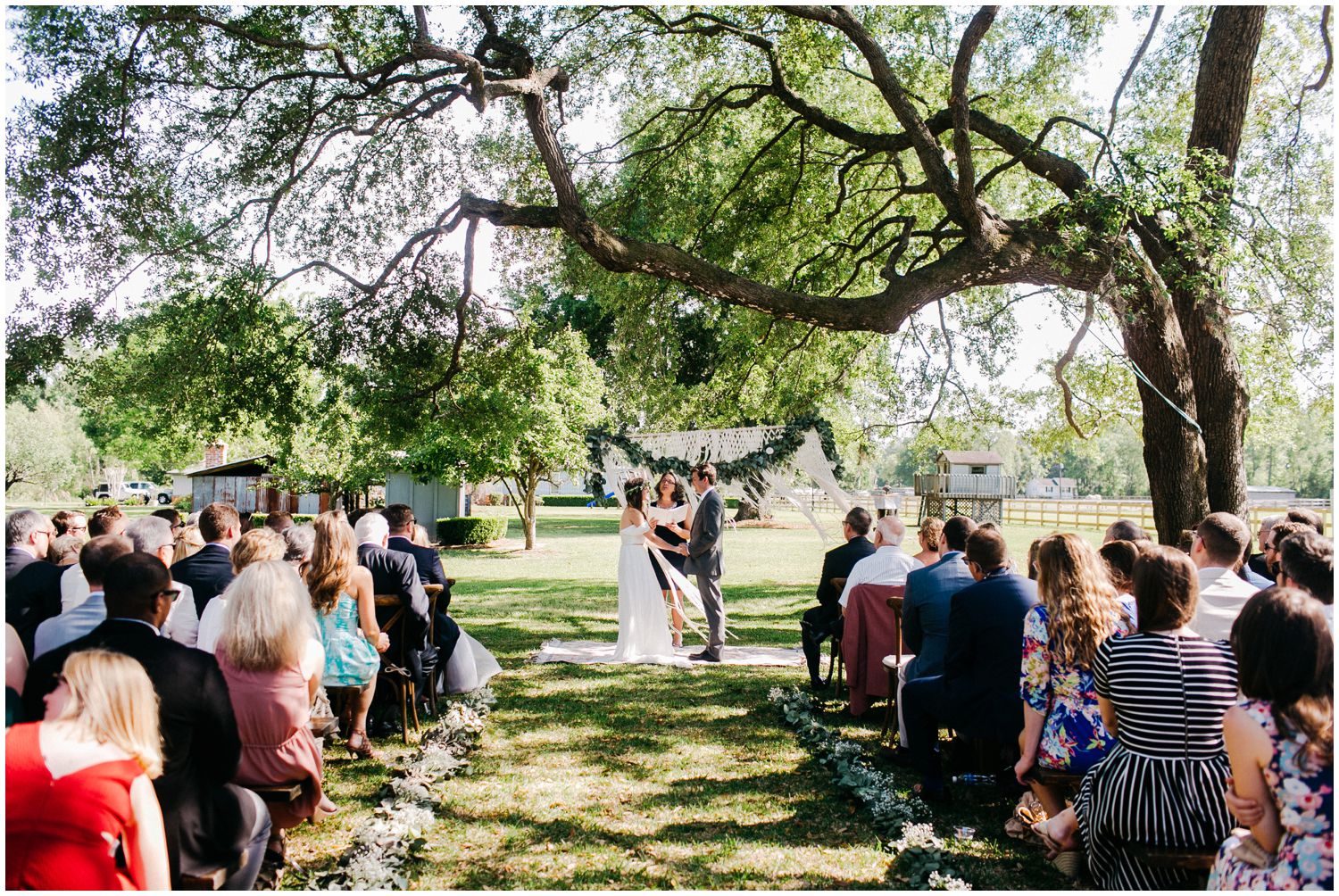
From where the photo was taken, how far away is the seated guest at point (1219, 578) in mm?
4586

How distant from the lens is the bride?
9586 millimetres

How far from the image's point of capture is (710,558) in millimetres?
9742

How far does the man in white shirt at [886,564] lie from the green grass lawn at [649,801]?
111 centimetres

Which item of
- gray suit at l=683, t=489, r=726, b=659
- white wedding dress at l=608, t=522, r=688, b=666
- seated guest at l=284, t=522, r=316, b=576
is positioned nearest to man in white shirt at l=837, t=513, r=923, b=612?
gray suit at l=683, t=489, r=726, b=659

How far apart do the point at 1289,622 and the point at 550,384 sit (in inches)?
825

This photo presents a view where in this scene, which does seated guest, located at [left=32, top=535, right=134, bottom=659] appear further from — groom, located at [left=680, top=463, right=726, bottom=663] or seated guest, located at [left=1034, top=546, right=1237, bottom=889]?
groom, located at [left=680, top=463, right=726, bottom=663]

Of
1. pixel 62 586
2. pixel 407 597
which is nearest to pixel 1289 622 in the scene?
pixel 407 597

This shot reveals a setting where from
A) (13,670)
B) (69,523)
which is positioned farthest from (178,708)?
(69,523)

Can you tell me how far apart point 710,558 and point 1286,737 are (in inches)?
290

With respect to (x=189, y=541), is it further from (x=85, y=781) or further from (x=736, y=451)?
(x=736, y=451)

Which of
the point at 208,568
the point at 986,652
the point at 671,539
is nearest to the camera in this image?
the point at 986,652

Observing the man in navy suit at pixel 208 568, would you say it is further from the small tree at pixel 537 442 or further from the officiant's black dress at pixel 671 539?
the small tree at pixel 537 442

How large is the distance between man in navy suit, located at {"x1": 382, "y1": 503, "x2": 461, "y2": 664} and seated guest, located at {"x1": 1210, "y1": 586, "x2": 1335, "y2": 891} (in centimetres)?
563

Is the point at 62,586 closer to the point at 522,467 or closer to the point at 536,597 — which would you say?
the point at 536,597
